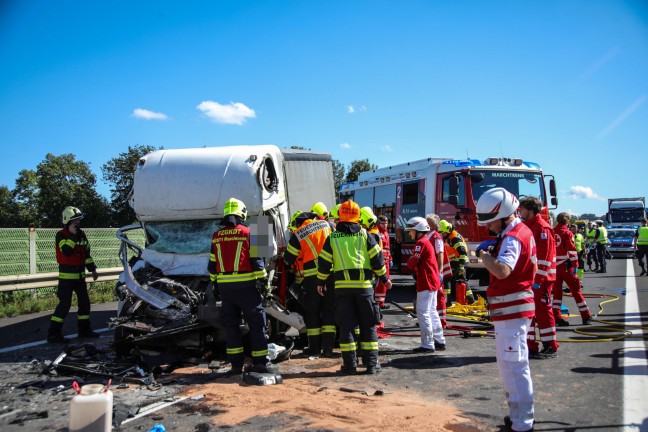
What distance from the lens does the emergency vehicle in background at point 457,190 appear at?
1269 centimetres

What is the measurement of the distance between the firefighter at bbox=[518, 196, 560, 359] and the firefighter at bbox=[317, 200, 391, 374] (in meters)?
2.01

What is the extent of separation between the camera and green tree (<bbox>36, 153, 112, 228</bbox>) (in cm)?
2612

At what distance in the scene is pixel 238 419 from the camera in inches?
176

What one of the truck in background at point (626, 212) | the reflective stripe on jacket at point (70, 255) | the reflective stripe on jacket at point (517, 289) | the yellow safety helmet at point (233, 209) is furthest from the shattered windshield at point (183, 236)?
the truck in background at point (626, 212)

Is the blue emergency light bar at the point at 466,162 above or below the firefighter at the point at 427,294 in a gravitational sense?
above

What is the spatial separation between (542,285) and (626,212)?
3007 centimetres

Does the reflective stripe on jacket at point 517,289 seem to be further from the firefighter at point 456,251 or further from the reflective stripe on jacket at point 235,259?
the firefighter at point 456,251

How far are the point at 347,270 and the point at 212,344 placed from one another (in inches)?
87.2

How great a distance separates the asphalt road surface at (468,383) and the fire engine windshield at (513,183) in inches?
180

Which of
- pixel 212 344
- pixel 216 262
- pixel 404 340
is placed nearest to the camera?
pixel 216 262

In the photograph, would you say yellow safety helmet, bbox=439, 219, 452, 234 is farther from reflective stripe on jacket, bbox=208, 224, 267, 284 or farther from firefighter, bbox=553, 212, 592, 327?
reflective stripe on jacket, bbox=208, 224, 267, 284

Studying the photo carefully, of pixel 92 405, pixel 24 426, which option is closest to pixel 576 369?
pixel 92 405

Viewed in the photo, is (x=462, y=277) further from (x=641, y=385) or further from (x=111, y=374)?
(x=111, y=374)

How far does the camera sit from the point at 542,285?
6621mm
